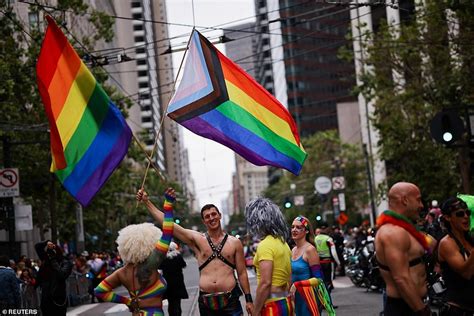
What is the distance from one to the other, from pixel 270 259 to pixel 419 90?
80.3 feet

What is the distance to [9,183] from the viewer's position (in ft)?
88.7

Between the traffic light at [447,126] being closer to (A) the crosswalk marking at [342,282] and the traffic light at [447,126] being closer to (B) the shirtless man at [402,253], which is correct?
(A) the crosswalk marking at [342,282]

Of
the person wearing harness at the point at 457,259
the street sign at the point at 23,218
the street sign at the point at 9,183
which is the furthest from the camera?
the street sign at the point at 23,218

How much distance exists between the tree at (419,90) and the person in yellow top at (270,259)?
68.8 feet

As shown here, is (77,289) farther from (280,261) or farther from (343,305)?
(280,261)

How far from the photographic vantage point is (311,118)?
14450 cm

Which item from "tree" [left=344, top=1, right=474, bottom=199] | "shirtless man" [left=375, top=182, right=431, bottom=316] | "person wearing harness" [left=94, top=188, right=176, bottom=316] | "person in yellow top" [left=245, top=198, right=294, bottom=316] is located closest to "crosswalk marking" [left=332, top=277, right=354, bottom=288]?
"tree" [left=344, top=1, right=474, bottom=199]

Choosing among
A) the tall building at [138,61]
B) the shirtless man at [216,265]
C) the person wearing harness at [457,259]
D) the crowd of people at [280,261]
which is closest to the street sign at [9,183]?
the crowd of people at [280,261]

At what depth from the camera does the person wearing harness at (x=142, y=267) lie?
8992 millimetres

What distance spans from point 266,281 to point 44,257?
16.6 ft

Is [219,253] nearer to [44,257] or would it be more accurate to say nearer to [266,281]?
[266,281]

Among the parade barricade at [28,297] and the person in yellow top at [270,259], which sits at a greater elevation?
the person in yellow top at [270,259]

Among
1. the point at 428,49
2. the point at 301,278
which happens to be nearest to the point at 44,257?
the point at 301,278

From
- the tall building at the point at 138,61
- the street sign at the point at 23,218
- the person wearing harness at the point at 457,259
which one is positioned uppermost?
the tall building at the point at 138,61
